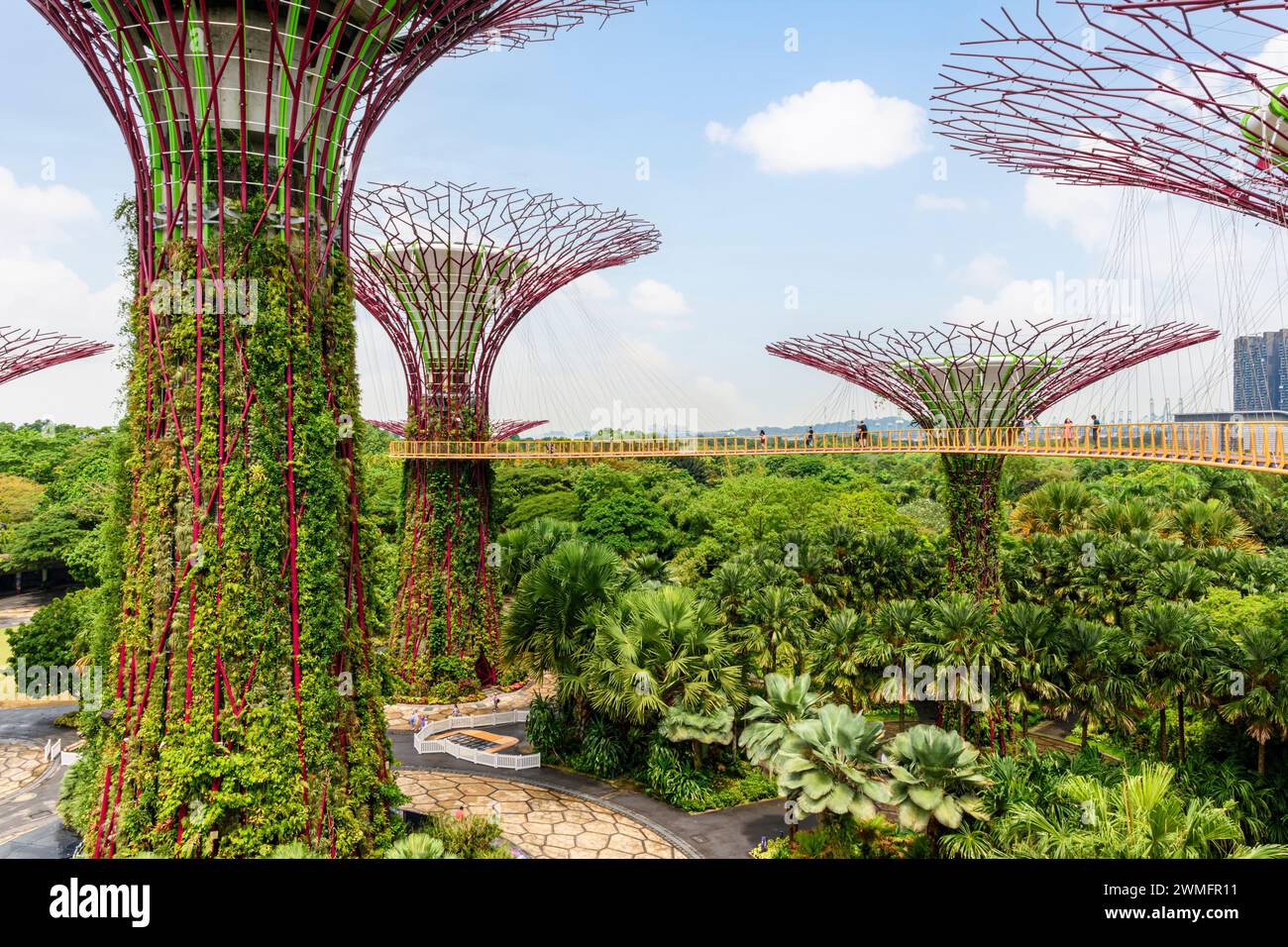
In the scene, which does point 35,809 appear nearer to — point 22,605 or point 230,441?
point 230,441

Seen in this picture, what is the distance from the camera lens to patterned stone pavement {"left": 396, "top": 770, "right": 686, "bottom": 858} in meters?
16.7

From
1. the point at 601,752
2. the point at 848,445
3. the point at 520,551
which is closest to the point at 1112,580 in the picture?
the point at 848,445

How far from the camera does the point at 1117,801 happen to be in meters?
12.0

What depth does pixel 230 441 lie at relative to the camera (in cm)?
1362

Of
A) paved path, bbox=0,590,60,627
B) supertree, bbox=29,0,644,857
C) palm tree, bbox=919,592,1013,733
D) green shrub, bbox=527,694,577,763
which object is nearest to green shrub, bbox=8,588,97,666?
supertree, bbox=29,0,644,857

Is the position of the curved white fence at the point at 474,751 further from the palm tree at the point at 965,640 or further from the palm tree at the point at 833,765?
the palm tree at the point at 965,640

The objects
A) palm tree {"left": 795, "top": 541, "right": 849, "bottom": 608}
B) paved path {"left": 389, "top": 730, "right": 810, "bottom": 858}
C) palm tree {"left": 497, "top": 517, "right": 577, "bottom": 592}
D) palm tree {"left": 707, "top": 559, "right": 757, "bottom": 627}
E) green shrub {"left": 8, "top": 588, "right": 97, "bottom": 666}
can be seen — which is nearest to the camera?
paved path {"left": 389, "top": 730, "right": 810, "bottom": 858}

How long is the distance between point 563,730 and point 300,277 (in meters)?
12.4

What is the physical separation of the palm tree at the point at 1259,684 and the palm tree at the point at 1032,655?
307 centimetres

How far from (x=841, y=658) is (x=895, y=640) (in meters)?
1.30

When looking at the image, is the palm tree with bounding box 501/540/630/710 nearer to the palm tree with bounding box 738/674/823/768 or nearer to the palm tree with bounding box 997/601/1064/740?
the palm tree with bounding box 738/674/823/768

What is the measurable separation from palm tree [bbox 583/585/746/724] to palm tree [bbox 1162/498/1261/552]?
843 inches
